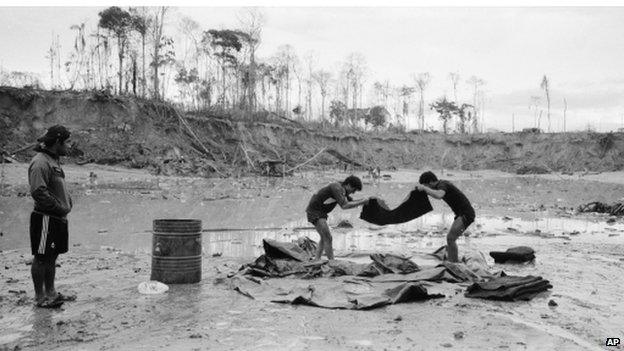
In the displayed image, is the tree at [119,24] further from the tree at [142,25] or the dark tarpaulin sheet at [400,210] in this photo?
the dark tarpaulin sheet at [400,210]

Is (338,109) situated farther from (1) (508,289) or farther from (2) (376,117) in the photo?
(1) (508,289)

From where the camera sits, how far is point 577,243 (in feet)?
36.2

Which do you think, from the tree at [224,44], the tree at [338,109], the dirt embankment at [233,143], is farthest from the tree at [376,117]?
the tree at [224,44]

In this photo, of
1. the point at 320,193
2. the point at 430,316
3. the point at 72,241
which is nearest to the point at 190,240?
the point at 320,193

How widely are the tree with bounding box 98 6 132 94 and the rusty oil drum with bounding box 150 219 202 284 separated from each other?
115 feet

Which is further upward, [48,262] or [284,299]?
[48,262]

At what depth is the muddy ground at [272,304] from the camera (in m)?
4.64

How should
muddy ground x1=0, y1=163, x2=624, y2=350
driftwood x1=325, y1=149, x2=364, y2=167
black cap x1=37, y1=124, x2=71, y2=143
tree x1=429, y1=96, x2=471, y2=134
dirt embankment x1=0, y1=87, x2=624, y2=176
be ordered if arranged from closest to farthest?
1. muddy ground x1=0, y1=163, x2=624, y2=350
2. black cap x1=37, y1=124, x2=71, y2=143
3. dirt embankment x1=0, y1=87, x2=624, y2=176
4. driftwood x1=325, y1=149, x2=364, y2=167
5. tree x1=429, y1=96, x2=471, y2=134

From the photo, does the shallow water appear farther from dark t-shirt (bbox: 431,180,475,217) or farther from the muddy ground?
dark t-shirt (bbox: 431,180,475,217)

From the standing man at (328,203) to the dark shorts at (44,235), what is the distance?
12.4 ft

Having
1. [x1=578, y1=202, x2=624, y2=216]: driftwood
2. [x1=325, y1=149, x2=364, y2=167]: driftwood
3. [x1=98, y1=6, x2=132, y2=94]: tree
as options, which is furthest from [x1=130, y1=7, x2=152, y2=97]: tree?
[x1=578, y1=202, x2=624, y2=216]: driftwood

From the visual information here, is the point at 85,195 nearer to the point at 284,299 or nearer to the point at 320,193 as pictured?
the point at 320,193

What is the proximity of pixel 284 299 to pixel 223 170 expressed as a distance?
25.7 meters

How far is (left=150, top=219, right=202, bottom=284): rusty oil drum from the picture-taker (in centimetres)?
682
